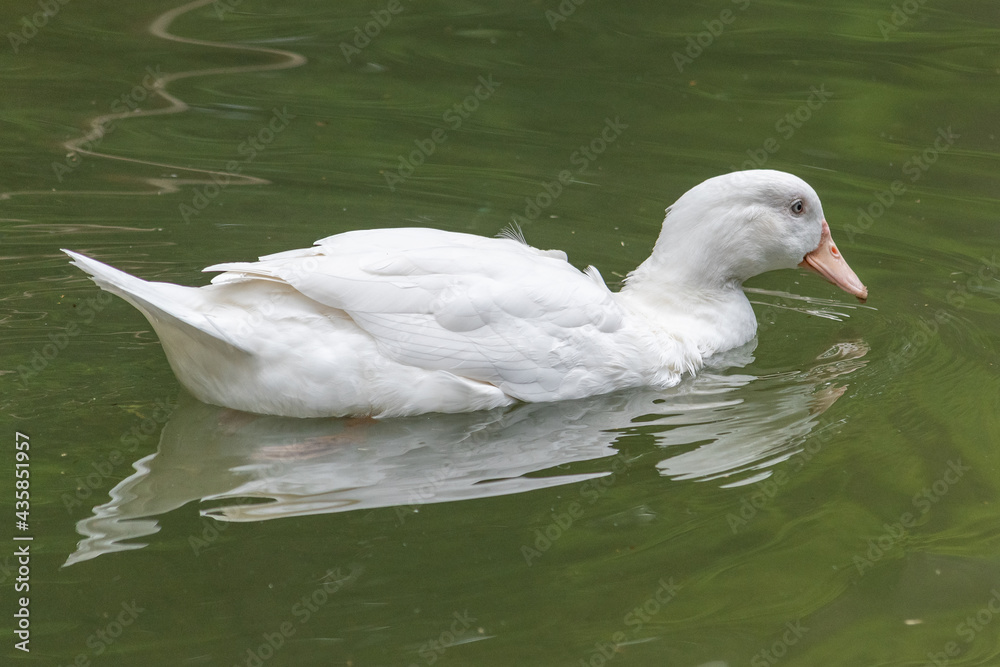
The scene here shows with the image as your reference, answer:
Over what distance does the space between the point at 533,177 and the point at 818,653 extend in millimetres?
4646

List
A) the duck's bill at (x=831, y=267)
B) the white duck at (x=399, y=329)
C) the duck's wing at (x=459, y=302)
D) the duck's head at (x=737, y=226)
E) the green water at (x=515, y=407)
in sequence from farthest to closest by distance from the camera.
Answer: the duck's bill at (x=831, y=267), the duck's head at (x=737, y=226), the duck's wing at (x=459, y=302), the white duck at (x=399, y=329), the green water at (x=515, y=407)

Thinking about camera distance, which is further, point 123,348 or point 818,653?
point 123,348

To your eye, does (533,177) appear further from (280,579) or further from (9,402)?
(280,579)

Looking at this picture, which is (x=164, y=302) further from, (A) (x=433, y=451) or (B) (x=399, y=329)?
(A) (x=433, y=451)

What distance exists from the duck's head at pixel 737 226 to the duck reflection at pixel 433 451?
635mm

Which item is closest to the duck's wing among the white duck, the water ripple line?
the white duck

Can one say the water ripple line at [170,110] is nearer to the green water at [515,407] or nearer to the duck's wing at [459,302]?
the green water at [515,407]

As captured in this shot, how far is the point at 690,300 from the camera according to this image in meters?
6.10

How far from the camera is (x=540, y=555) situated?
4441mm

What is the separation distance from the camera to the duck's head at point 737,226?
5.98 metres

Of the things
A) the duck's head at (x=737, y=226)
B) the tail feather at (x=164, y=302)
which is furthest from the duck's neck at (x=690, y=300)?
the tail feather at (x=164, y=302)

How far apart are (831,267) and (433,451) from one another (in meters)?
2.46

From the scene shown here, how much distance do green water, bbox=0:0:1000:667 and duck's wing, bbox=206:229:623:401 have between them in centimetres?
26

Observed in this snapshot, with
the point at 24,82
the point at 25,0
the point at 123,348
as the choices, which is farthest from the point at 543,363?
the point at 25,0
